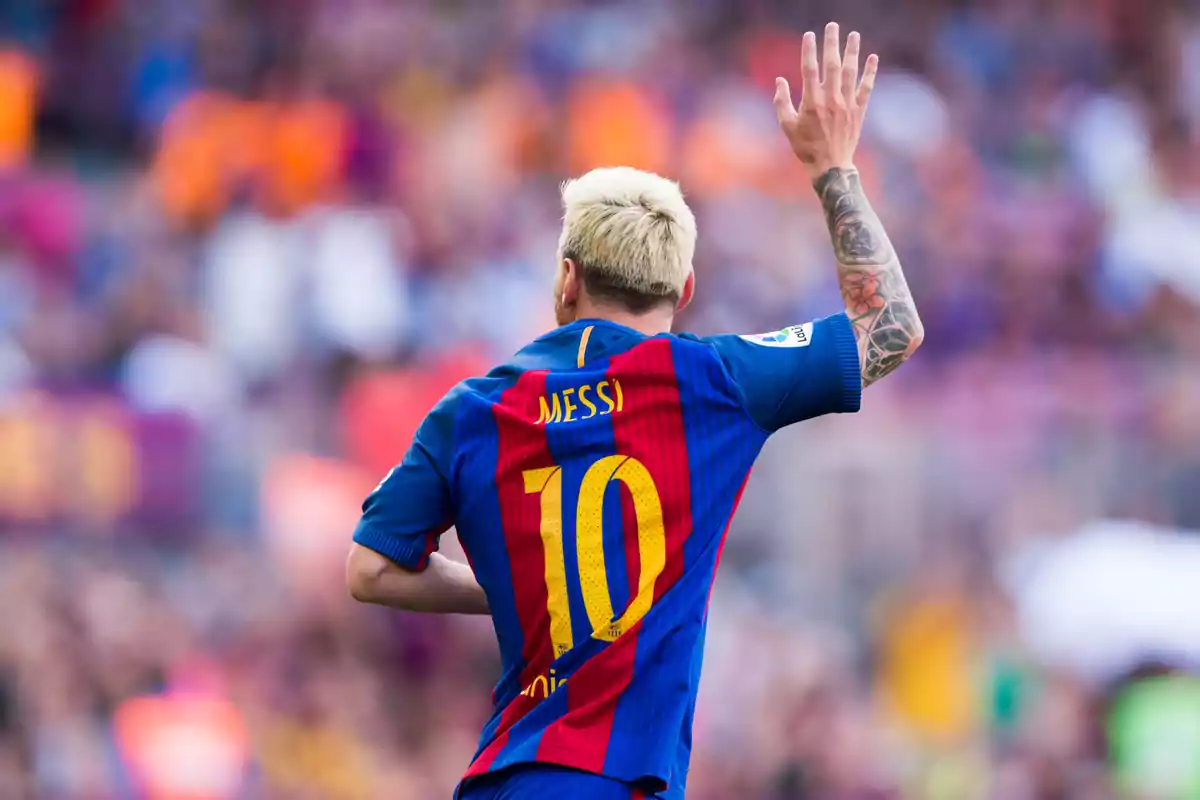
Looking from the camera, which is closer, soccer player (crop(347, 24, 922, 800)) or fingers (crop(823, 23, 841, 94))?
soccer player (crop(347, 24, 922, 800))

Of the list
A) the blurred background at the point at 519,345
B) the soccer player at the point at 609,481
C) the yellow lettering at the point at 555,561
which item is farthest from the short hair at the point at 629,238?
the blurred background at the point at 519,345

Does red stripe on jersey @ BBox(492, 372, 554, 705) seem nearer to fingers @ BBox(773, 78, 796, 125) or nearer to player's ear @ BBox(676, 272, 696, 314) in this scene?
player's ear @ BBox(676, 272, 696, 314)

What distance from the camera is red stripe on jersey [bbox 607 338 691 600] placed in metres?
2.92

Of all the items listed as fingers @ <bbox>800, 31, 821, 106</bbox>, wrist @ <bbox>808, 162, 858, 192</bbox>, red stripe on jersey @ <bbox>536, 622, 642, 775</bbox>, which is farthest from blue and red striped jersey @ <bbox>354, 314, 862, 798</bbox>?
fingers @ <bbox>800, 31, 821, 106</bbox>

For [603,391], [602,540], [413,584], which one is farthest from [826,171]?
[413,584]

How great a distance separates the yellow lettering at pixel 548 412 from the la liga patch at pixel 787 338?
350 mm

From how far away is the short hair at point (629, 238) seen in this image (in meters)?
3.02

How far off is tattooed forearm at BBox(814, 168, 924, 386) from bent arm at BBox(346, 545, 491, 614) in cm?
82

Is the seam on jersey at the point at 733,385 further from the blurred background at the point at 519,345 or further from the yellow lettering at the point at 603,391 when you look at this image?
the blurred background at the point at 519,345

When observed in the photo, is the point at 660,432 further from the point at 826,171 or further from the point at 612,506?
the point at 826,171

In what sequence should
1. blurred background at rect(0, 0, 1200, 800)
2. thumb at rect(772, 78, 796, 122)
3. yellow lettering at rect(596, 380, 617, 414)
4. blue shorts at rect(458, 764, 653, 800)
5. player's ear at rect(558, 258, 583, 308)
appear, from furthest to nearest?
blurred background at rect(0, 0, 1200, 800), thumb at rect(772, 78, 796, 122), player's ear at rect(558, 258, 583, 308), yellow lettering at rect(596, 380, 617, 414), blue shorts at rect(458, 764, 653, 800)

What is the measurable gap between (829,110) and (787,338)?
473 mm

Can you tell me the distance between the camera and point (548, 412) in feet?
9.78

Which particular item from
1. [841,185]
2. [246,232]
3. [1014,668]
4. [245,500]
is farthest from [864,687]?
[841,185]
